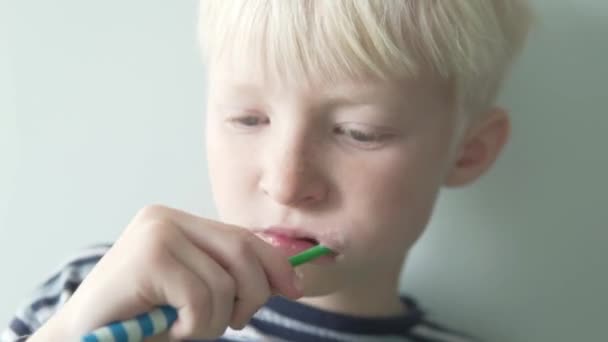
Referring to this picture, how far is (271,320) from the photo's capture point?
0.68m

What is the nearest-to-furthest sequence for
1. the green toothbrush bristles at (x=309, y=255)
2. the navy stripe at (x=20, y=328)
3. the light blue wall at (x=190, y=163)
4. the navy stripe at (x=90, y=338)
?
the navy stripe at (x=90, y=338)
the green toothbrush bristles at (x=309, y=255)
the navy stripe at (x=20, y=328)
the light blue wall at (x=190, y=163)

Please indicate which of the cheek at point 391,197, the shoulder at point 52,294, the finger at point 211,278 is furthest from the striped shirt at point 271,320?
the finger at point 211,278

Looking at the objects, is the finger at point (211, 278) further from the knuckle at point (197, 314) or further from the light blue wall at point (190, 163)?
the light blue wall at point (190, 163)

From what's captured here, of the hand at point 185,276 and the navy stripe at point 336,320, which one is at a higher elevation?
the hand at point 185,276

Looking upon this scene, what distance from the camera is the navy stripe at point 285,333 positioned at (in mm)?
679

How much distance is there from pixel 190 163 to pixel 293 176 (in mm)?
262

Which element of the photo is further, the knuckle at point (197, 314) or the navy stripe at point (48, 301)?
the navy stripe at point (48, 301)

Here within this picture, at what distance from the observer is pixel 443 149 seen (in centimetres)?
64

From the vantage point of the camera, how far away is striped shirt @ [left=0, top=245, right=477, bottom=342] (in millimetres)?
671

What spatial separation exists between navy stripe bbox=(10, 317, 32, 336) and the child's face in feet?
0.73

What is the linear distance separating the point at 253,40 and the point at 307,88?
6 cm

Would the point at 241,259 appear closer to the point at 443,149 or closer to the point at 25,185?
the point at 443,149

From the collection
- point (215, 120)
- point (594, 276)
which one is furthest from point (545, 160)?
point (215, 120)

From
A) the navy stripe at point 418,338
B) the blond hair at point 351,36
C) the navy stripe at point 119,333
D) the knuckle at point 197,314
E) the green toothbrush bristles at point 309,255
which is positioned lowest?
the navy stripe at point 418,338
